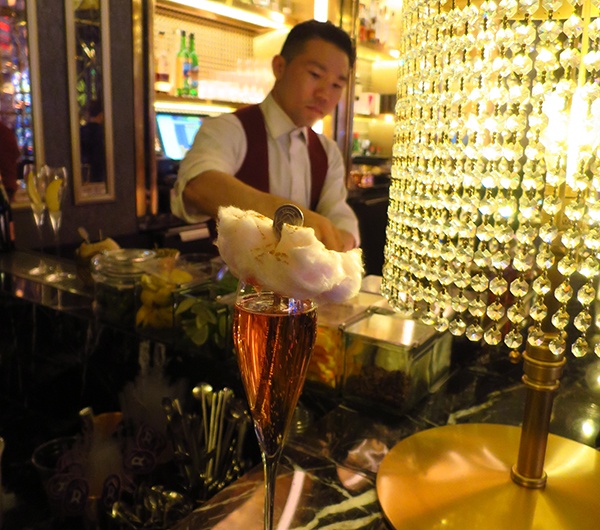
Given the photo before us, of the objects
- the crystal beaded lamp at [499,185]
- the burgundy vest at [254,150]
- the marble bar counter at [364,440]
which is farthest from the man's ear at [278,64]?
the crystal beaded lamp at [499,185]

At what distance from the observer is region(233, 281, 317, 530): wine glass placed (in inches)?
18.2

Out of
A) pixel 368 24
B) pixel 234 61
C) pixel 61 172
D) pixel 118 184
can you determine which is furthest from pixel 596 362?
pixel 368 24

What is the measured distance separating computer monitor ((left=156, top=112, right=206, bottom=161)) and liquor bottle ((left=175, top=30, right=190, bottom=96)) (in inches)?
4.7

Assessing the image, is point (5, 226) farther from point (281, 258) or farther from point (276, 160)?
point (281, 258)

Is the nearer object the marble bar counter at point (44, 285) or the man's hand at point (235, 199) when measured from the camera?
the man's hand at point (235, 199)

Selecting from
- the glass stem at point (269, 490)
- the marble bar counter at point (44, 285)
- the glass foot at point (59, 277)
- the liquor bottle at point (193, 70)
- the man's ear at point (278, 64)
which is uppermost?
the liquor bottle at point (193, 70)

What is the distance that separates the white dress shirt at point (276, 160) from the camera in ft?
5.45

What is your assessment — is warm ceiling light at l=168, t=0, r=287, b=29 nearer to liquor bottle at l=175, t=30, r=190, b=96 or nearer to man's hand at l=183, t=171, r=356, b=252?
liquor bottle at l=175, t=30, r=190, b=96

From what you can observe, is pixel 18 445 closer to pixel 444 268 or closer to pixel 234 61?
pixel 444 268

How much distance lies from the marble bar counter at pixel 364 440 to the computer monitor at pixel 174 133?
1.96m

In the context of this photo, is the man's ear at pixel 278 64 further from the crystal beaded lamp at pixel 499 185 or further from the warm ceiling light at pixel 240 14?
the crystal beaded lamp at pixel 499 185

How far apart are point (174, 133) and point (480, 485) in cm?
234

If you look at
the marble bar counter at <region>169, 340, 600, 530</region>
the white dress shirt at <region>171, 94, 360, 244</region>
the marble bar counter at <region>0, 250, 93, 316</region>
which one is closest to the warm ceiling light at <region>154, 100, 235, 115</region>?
the white dress shirt at <region>171, 94, 360, 244</region>

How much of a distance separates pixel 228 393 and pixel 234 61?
2.67 m
